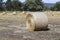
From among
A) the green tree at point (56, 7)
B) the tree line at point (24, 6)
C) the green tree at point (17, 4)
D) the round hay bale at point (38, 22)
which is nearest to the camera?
the round hay bale at point (38, 22)

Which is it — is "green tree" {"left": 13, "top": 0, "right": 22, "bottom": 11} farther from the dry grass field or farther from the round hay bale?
the round hay bale

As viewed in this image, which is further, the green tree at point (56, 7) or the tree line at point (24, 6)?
the green tree at point (56, 7)

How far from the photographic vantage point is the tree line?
1625 inches

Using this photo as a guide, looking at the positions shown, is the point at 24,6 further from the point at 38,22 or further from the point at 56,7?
the point at 38,22

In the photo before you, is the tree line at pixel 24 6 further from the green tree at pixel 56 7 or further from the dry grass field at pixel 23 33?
the dry grass field at pixel 23 33

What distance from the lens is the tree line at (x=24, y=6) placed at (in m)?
41.3

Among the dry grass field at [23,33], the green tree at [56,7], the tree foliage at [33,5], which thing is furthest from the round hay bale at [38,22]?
the green tree at [56,7]

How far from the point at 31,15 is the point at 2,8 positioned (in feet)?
83.5

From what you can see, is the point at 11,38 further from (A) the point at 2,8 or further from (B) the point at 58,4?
(B) the point at 58,4

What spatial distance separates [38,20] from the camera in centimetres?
1478

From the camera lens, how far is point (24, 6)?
1635 inches

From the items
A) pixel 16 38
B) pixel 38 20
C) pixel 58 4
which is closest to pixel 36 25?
pixel 38 20

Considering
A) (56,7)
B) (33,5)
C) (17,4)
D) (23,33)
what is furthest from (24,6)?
(23,33)

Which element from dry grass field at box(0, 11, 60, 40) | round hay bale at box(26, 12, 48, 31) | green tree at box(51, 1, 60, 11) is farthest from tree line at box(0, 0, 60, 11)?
round hay bale at box(26, 12, 48, 31)
